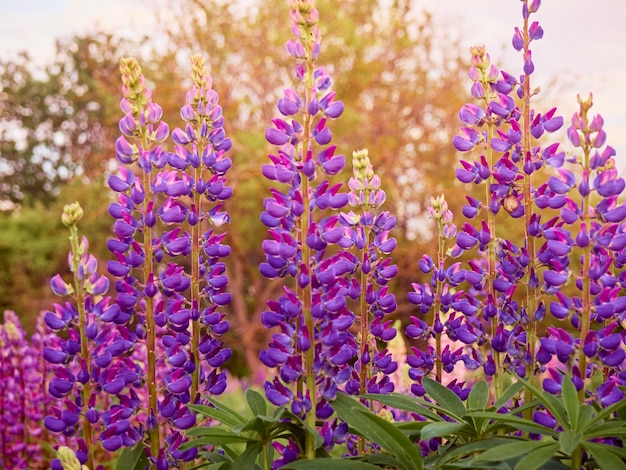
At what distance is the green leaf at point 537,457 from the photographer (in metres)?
1.41

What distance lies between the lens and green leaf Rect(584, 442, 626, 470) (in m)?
1.43

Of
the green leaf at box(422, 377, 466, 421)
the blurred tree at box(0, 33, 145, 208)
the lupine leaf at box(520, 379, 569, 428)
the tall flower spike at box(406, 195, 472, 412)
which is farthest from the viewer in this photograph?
the blurred tree at box(0, 33, 145, 208)

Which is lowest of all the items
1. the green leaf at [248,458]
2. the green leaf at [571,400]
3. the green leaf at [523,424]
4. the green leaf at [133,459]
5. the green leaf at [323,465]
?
the green leaf at [133,459]

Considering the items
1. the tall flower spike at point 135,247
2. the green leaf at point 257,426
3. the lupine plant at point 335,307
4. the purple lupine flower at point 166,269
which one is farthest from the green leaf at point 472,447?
the tall flower spike at point 135,247

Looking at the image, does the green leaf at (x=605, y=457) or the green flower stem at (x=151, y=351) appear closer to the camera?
the green leaf at (x=605, y=457)

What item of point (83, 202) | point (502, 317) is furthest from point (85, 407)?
point (83, 202)

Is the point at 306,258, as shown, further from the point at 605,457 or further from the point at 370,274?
the point at 605,457

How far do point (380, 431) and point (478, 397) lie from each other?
0.36 metres

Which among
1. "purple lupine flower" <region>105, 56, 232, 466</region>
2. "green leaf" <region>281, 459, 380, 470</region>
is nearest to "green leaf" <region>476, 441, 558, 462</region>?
"green leaf" <region>281, 459, 380, 470</region>

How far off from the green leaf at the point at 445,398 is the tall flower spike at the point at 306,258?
8.1 inches

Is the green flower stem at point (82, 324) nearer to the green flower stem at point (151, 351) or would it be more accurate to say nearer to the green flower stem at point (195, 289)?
the green flower stem at point (151, 351)

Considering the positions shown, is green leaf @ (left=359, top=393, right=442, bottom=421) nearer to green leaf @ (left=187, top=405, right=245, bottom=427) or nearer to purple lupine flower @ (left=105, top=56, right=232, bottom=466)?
green leaf @ (left=187, top=405, right=245, bottom=427)

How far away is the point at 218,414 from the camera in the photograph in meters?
1.72

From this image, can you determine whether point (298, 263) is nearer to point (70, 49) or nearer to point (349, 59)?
point (349, 59)
